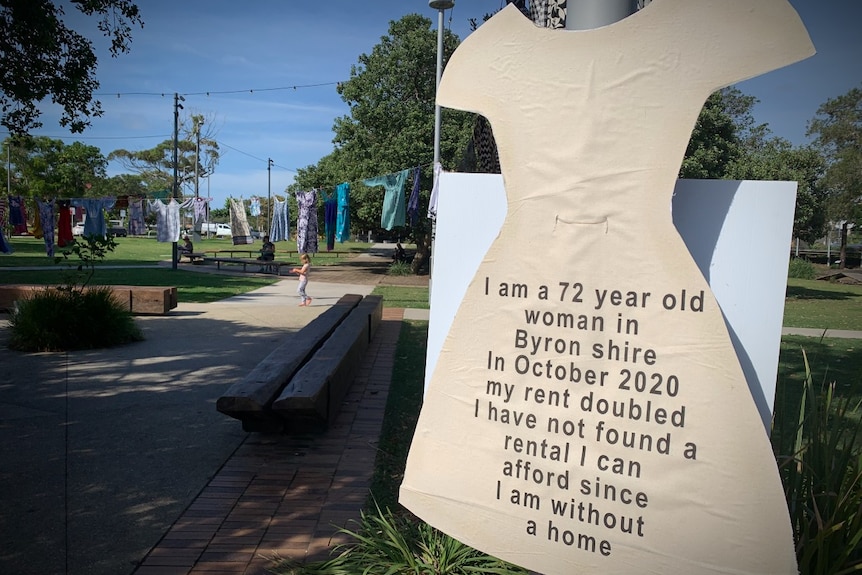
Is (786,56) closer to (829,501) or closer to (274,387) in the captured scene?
(829,501)

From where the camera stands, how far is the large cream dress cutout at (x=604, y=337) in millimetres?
1563

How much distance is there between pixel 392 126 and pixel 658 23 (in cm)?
2308

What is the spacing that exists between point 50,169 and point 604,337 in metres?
67.9

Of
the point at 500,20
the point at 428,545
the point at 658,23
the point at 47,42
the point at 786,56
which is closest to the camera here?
the point at 786,56

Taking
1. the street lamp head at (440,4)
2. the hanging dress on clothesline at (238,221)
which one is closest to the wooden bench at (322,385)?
the street lamp head at (440,4)

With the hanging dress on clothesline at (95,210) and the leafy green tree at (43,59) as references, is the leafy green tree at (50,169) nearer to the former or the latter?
the hanging dress on clothesline at (95,210)

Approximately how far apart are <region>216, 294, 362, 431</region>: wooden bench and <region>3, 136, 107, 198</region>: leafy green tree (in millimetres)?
58560

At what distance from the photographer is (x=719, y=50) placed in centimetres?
160

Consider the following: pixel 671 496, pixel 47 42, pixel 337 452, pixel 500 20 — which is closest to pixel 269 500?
pixel 337 452

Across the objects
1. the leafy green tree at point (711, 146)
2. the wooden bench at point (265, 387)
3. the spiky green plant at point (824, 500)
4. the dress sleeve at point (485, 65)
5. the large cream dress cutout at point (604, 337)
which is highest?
the leafy green tree at point (711, 146)

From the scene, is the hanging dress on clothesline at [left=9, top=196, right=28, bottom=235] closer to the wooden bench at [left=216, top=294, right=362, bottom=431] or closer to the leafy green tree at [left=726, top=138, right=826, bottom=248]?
the wooden bench at [left=216, top=294, right=362, bottom=431]

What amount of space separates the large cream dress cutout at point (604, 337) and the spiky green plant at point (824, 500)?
77 cm

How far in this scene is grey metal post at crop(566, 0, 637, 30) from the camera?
6.00ft

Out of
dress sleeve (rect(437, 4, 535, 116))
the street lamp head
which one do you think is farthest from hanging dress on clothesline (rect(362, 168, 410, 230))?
dress sleeve (rect(437, 4, 535, 116))
